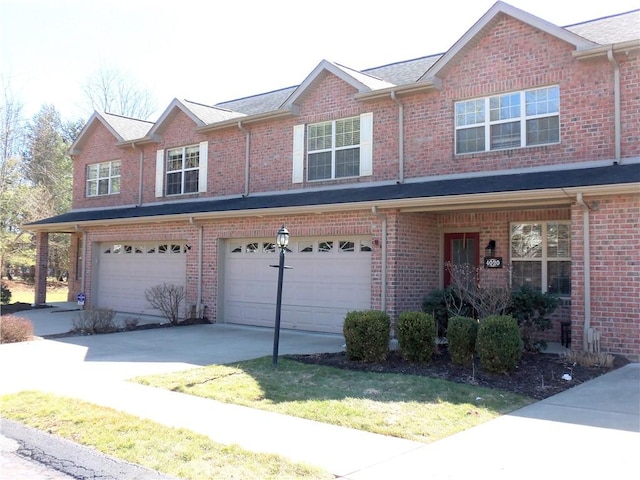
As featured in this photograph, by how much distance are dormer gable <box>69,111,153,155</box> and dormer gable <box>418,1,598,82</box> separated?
39.7 feet

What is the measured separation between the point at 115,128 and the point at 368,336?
1557 cm

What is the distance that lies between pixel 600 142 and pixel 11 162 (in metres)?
32.0

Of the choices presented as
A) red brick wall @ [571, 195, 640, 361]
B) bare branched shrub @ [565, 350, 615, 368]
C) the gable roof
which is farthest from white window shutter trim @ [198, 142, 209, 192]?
bare branched shrub @ [565, 350, 615, 368]

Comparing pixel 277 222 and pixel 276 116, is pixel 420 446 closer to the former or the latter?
pixel 277 222

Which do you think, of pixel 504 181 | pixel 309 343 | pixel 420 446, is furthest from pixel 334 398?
pixel 504 181

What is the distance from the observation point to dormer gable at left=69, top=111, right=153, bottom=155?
69.4 feet

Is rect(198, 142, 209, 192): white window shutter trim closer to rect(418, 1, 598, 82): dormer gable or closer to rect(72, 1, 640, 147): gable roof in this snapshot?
rect(72, 1, 640, 147): gable roof

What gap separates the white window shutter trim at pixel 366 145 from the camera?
14281 mm

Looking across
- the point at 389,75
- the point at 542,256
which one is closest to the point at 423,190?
the point at 542,256

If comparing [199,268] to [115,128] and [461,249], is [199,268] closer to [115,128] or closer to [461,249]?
[461,249]

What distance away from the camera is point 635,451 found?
5.19 meters

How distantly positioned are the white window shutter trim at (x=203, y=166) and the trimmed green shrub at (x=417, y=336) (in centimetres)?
1036

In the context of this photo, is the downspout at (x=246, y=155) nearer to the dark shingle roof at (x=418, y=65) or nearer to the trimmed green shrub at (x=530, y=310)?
the dark shingle roof at (x=418, y=65)

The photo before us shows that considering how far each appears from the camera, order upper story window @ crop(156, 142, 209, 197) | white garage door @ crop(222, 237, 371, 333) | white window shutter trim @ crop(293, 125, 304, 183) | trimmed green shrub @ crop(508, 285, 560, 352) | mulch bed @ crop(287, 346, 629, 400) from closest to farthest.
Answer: mulch bed @ crop(287, 346, 629, 400), trimmed green shrub @ crop(508, 285, 560, 352), white garage door @ crop(222, 237, 371, 333), white window shutter trim @ crop(293, 125, 304, 183), upper story window @ crop(156, 142, 209, 197)
